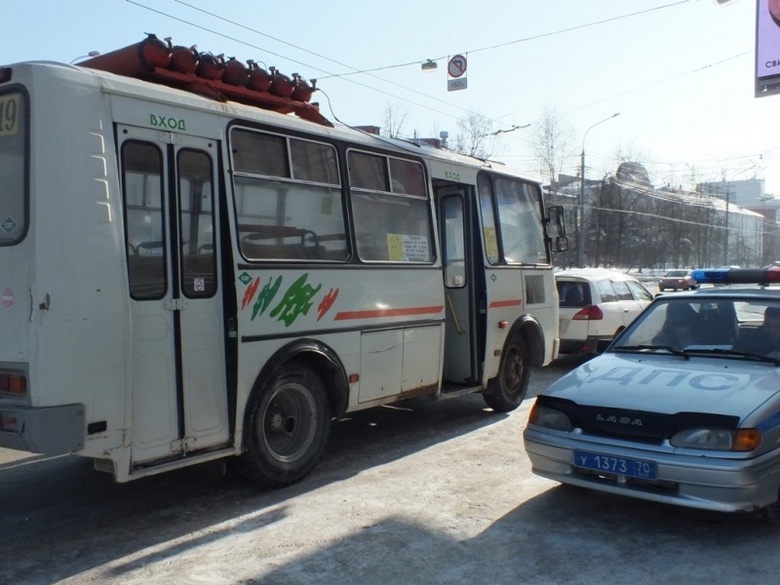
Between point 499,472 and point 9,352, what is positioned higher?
point 9,352

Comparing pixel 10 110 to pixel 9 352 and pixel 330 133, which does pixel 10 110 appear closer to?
pixel 9 352

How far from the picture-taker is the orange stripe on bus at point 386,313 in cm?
656

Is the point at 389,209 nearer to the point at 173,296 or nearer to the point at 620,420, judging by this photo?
the point at 173,296

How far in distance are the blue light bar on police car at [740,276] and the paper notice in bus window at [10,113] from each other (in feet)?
18.9

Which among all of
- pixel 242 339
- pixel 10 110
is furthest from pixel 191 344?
pixel 10 110

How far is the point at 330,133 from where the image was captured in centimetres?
657

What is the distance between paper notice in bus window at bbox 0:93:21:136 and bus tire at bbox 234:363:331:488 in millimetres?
2547

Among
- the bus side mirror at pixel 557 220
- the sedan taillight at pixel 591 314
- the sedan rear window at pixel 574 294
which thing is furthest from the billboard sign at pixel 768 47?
the bus side mirror at pixel 557 220

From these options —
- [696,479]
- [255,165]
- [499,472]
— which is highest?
[255,165]

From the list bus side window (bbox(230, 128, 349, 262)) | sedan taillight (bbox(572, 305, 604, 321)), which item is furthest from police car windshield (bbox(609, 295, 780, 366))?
sedan taillight (bbox(572, 305, 604, 321))

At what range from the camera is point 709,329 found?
6.05m

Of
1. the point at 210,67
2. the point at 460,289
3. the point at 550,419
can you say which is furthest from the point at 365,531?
the point at 460,289

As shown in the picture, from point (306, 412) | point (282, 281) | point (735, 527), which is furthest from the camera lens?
point (306, 412)

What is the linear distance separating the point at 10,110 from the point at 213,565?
315 cm
